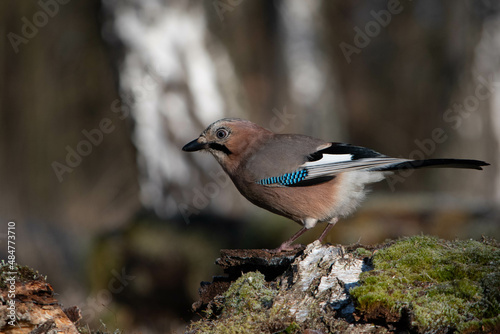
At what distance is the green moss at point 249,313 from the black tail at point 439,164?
207cm

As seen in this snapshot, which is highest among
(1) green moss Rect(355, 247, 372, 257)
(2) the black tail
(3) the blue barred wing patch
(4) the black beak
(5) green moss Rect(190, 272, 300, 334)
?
(2) the black tail

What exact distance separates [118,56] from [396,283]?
7.67 metres

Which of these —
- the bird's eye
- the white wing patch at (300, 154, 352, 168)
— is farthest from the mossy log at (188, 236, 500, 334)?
the bird's eye

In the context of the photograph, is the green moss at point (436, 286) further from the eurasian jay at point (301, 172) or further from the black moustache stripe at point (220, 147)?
the black moustache stripe at point (220, 147)

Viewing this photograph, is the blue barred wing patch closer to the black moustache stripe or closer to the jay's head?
the jay's head

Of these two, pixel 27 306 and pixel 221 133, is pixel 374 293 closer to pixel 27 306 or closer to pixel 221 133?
pixel 27 306

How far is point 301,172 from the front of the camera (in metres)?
6.04

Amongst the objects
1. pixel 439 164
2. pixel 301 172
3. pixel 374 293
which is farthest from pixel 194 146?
pixel 374 293

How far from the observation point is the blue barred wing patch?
596 cm

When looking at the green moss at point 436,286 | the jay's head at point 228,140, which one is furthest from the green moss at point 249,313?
the jay's head at point 228,140

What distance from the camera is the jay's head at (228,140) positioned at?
6.32 m

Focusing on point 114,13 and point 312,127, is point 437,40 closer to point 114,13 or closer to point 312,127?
point 312,127

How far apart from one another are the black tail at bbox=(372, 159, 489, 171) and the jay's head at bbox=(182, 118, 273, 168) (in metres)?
1.48

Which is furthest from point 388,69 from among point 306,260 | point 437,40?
point 306,260
